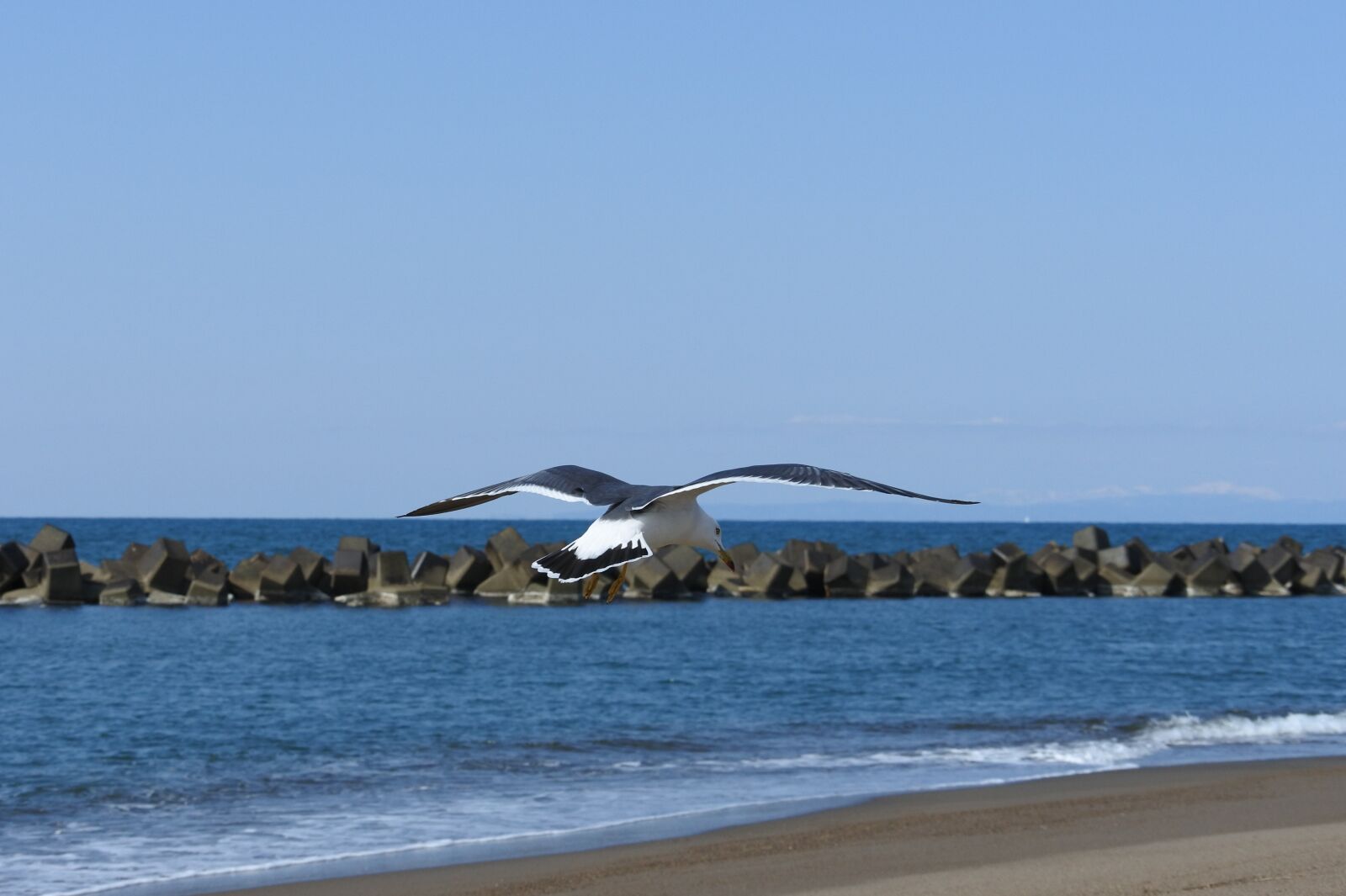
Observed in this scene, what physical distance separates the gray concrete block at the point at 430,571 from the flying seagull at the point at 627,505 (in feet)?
83.9

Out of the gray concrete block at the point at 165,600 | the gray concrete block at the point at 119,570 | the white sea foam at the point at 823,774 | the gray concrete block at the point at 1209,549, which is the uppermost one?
the gray concrete block at the point at 1209,549

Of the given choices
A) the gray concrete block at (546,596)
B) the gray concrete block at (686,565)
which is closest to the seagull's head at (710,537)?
the gray concrete block at (546,596)

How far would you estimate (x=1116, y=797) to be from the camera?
1153 centimetres

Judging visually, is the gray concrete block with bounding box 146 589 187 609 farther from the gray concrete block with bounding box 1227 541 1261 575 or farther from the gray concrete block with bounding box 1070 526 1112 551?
the gray concrete block with bounding box 1227 541 1261 575

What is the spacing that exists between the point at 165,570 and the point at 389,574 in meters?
4.55

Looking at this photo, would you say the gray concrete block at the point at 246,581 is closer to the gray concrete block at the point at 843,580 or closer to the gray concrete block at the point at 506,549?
the gray concrete block at the point at 506,549

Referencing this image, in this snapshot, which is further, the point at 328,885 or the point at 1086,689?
the point at 1086,689

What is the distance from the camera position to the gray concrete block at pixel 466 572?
34.2 m

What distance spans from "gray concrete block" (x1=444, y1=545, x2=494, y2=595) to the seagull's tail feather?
2743 centimetres

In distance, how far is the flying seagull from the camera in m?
6.82

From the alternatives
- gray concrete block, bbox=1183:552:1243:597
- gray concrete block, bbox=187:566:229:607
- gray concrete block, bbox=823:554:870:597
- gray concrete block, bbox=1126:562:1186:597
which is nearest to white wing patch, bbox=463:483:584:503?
gray concrete block, bbox=187:566:229:607

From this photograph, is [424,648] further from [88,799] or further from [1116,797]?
[1116,797]

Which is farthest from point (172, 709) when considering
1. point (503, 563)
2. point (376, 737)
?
point (503, 563)

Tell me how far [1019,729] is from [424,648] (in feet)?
35.9
